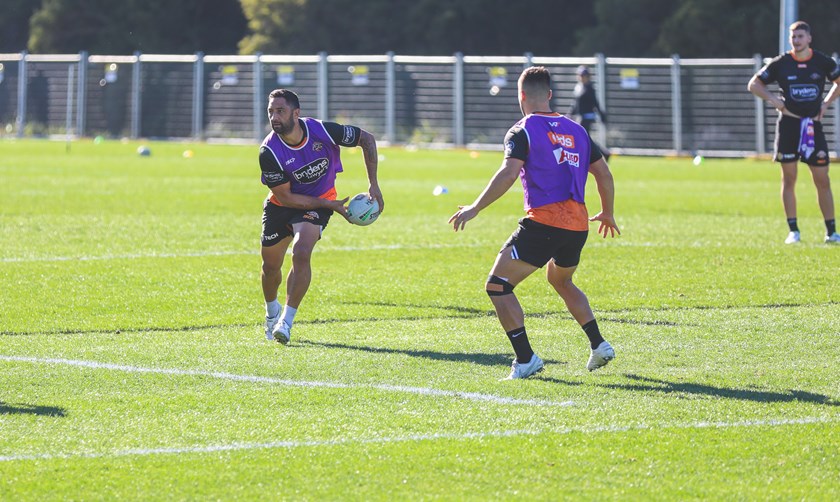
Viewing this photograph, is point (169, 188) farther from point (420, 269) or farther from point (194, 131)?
point (194, 131)

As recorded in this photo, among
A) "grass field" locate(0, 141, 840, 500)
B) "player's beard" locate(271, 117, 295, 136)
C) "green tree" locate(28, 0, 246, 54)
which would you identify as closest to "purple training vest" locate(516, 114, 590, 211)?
"grass field" locate(0, 141, 840, 500)

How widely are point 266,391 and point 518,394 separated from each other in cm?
142

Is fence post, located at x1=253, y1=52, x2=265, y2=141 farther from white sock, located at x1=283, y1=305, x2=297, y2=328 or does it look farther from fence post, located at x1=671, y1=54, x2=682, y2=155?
white sock, located at x1=283, y1=305, x2=297, y2=328

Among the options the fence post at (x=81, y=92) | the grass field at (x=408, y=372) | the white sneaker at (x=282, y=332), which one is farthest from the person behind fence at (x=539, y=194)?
the fence post at (x=81, y=92)

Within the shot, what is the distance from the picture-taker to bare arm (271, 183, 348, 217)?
891 centimetres

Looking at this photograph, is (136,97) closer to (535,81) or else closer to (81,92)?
(81,92)

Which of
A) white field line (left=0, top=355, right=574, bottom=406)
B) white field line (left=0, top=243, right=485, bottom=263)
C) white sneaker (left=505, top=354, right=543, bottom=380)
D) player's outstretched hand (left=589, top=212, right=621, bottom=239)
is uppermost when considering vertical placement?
player's outstretched hand (left=589, top=212, right=621, bottom=239)

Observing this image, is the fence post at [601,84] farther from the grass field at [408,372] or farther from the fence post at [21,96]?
the fence post at [21,96]

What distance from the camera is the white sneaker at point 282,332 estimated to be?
8469 millimetres

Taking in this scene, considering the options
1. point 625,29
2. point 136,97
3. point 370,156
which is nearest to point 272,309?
point 370,156

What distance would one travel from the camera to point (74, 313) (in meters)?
9.85

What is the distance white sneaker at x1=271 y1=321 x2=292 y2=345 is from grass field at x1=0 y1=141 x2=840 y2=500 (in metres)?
0.07

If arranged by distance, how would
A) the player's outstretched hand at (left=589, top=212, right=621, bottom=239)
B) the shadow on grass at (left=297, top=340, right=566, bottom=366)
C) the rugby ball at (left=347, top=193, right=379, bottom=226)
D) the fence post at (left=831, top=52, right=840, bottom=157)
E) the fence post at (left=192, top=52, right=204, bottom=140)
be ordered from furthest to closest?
the fence post at (left=192, top=52, right=204, bottom=140) < the fence post at (left=831, top=52, right=840, bottom=157) < the rugby ball at (left=347, top=193, right=379, bottom=226) < the shadow on grass at (left=297, top=340, right=566, bottom=366) < the player's outstretched hand at (left=589, top=212, right=621, bottom=239)

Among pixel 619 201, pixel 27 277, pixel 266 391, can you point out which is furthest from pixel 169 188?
pixel 266 391
